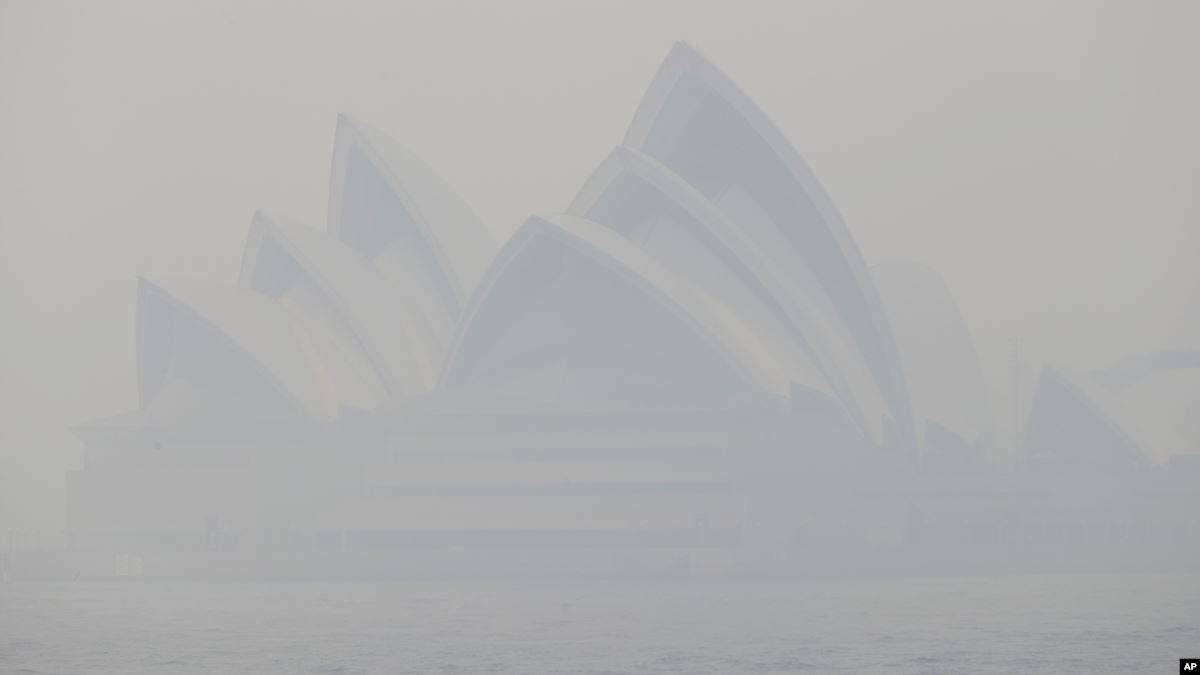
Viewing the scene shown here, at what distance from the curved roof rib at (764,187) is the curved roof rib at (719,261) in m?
1.39

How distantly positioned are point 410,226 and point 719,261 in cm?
1305

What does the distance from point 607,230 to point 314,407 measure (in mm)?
13159

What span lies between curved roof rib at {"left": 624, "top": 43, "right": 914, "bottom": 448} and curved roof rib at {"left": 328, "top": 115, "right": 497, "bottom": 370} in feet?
27.0

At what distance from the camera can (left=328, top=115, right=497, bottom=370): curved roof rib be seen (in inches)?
3206

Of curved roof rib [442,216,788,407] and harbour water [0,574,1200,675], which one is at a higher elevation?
curved roof rib [442,216,788,407]

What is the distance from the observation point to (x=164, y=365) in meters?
83.4

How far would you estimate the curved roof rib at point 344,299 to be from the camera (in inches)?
3179

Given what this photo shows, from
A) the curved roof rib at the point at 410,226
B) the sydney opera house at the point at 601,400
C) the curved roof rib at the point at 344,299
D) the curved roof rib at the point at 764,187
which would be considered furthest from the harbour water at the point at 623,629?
the curved roof rib at the point at 410,226

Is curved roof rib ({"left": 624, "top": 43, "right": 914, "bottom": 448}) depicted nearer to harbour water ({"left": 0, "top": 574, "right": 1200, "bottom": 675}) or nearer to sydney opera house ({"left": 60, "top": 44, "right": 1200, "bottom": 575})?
sydney opera house ({"left": 60, "top": 44, "right": 1200, "bottom": 575})

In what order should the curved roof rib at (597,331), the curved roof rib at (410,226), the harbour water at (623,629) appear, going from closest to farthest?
the harbour water at (623,629), the curved roof rib at (597,331), the curved roof rib at (410,226)

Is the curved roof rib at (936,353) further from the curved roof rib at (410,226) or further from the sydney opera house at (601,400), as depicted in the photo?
the curved roof rib at (410,226)

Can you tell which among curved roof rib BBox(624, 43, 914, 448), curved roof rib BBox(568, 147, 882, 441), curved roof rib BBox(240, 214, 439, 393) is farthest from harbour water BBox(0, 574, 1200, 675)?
curved roof rib BBox(240, 214, 439, 393)

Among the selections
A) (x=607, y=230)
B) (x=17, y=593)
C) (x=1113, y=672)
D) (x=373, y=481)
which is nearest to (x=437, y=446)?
(x=373, y=481)

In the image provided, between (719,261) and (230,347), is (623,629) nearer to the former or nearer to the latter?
(719,261)
